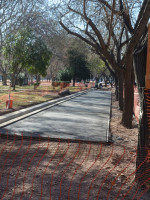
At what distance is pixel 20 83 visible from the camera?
149 ft

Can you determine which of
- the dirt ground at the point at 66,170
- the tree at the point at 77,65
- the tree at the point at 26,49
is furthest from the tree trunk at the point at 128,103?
the tree at the point at 77,65

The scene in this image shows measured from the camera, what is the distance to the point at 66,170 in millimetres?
5344

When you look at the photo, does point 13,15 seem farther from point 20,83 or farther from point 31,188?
point 31,188

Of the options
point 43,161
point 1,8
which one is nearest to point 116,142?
point 43,161

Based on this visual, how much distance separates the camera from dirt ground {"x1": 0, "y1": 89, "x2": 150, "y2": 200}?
436 centimetres

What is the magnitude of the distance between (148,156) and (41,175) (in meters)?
1.87

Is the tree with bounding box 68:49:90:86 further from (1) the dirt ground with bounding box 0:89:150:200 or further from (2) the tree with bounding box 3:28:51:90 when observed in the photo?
(1) the dirt ground with bounding box 0:89:150:200

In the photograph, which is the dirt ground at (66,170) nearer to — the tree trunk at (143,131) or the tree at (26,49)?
the tree trunk at (143,131)

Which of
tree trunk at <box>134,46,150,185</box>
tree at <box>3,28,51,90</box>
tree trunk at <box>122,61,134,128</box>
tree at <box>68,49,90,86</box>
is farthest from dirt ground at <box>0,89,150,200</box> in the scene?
tree at <box>68,49,90,86</box>

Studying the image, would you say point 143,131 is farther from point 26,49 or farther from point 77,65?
point 77,65

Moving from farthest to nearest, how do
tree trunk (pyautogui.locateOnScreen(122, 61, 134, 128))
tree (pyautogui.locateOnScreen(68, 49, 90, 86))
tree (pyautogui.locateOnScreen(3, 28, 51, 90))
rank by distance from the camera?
tree (pyautogui.locateOnScreen(68, 49, 90, 86))
tree (pyautogui.locateOnScreen(3, 28, 51, 90))
tree trunk (pyautogui.locateOnScreen(122, 61, 134, 128))

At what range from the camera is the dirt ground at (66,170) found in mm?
4359

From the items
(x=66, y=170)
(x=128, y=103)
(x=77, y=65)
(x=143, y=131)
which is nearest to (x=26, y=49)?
(x=128, y=103)

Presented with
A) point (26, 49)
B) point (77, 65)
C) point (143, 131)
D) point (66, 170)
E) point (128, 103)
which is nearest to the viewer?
point (143, 131)
